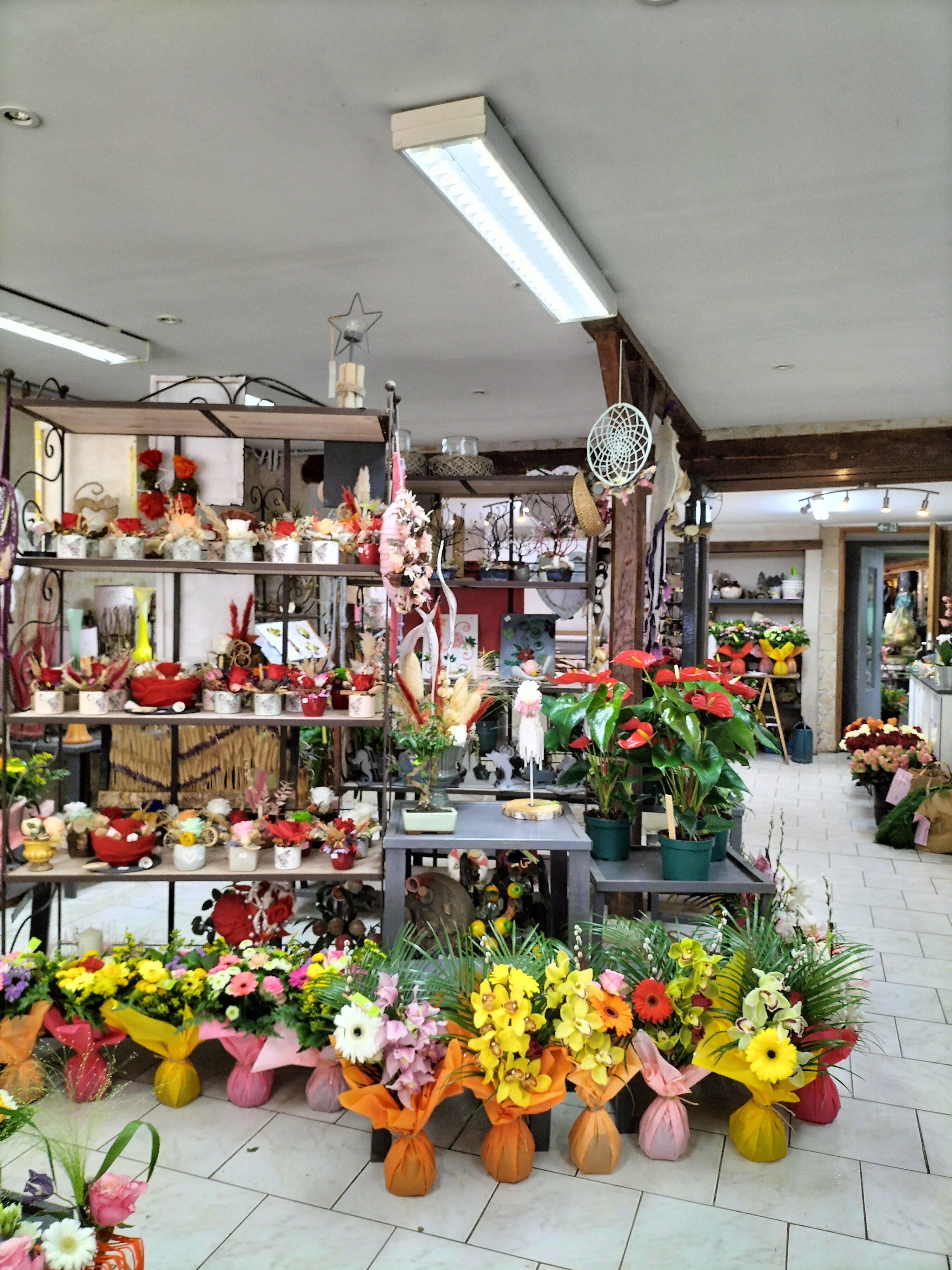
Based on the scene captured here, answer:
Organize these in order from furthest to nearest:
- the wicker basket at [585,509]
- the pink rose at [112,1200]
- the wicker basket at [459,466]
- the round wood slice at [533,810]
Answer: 1. the wicker basket at [459,466]
2. the wicker basket at [585,509]
3. the round wood slice at [533,810]
4. the pink rose at [112,1200]

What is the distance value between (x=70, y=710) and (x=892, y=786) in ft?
19.6

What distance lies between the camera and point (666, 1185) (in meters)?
2.55

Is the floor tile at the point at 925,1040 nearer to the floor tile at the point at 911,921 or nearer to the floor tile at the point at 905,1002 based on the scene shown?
the floor tile at the point at 905,1002

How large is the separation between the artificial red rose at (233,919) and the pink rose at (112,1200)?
1964mm

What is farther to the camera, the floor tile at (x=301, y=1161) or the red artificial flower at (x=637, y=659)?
the red artificial flower at (x=637, y=659)

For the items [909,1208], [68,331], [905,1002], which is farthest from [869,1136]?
[68,331]

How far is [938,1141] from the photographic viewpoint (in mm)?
2811

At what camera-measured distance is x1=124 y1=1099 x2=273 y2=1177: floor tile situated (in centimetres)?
264

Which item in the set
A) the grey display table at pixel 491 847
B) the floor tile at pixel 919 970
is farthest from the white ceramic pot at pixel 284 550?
the floor tile at pixel 919 970

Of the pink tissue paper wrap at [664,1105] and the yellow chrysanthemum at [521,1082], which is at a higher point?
the yellow chrysanthemum at [521,1082]

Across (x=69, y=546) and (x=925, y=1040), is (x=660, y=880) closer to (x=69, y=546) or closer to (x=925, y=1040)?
(x=925, y=1040)

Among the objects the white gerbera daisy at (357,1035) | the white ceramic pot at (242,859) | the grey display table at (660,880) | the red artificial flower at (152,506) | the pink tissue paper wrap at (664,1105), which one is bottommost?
the pink tissue paper wrap at (664,1105)

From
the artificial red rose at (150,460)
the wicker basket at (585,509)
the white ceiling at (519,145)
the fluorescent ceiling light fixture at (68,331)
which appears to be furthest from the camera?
the wicker basket at (585,509)

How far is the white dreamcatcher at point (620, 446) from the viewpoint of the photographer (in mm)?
4102
